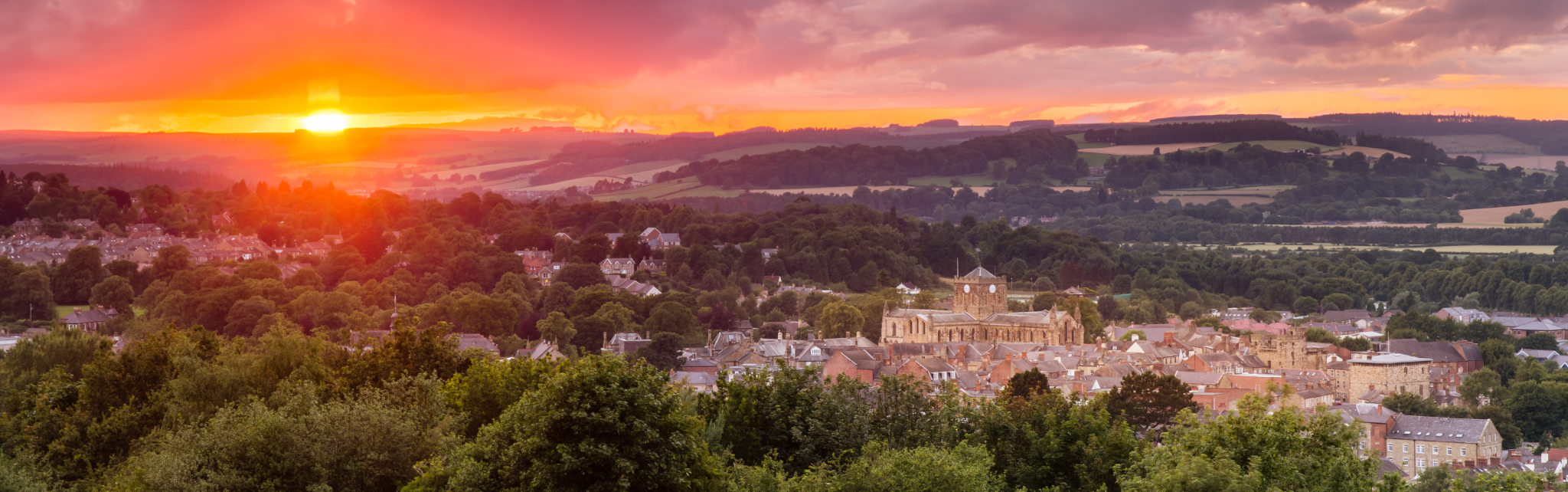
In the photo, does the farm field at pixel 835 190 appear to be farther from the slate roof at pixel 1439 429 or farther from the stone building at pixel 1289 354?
the slate roof at pixel 1439 429

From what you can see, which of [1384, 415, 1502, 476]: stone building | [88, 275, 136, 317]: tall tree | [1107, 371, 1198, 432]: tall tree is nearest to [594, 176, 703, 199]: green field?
[88, 275, 136, 317]: tall tree

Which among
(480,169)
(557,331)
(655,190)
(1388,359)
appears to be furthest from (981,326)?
(480,169)

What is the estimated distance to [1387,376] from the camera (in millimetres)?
62469

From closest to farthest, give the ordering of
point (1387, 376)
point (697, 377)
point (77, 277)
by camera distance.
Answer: point (697, 377) < point (1387, 376) < point (77, 277)

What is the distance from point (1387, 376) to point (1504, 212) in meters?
127

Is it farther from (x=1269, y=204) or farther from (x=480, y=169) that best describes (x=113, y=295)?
(x=1269, y=204)

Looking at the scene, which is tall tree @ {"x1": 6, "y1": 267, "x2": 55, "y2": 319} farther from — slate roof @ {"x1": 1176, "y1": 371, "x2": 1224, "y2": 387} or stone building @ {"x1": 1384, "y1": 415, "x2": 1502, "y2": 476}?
stone building @ {"x1": 1384, "y1": 415, "x2": 1502, "y2": 476}

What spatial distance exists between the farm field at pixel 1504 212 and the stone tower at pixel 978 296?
110 meters

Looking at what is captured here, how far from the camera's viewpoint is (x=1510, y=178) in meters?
197

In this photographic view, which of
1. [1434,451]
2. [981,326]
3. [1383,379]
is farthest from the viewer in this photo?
[981,326]

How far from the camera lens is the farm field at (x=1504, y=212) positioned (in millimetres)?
168000

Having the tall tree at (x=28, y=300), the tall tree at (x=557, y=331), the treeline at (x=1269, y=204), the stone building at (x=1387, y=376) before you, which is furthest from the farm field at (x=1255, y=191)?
the tall tree at (x=28, y=300)

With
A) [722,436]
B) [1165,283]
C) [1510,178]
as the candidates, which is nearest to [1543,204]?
[1510,178]

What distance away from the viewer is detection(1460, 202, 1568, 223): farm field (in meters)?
168
